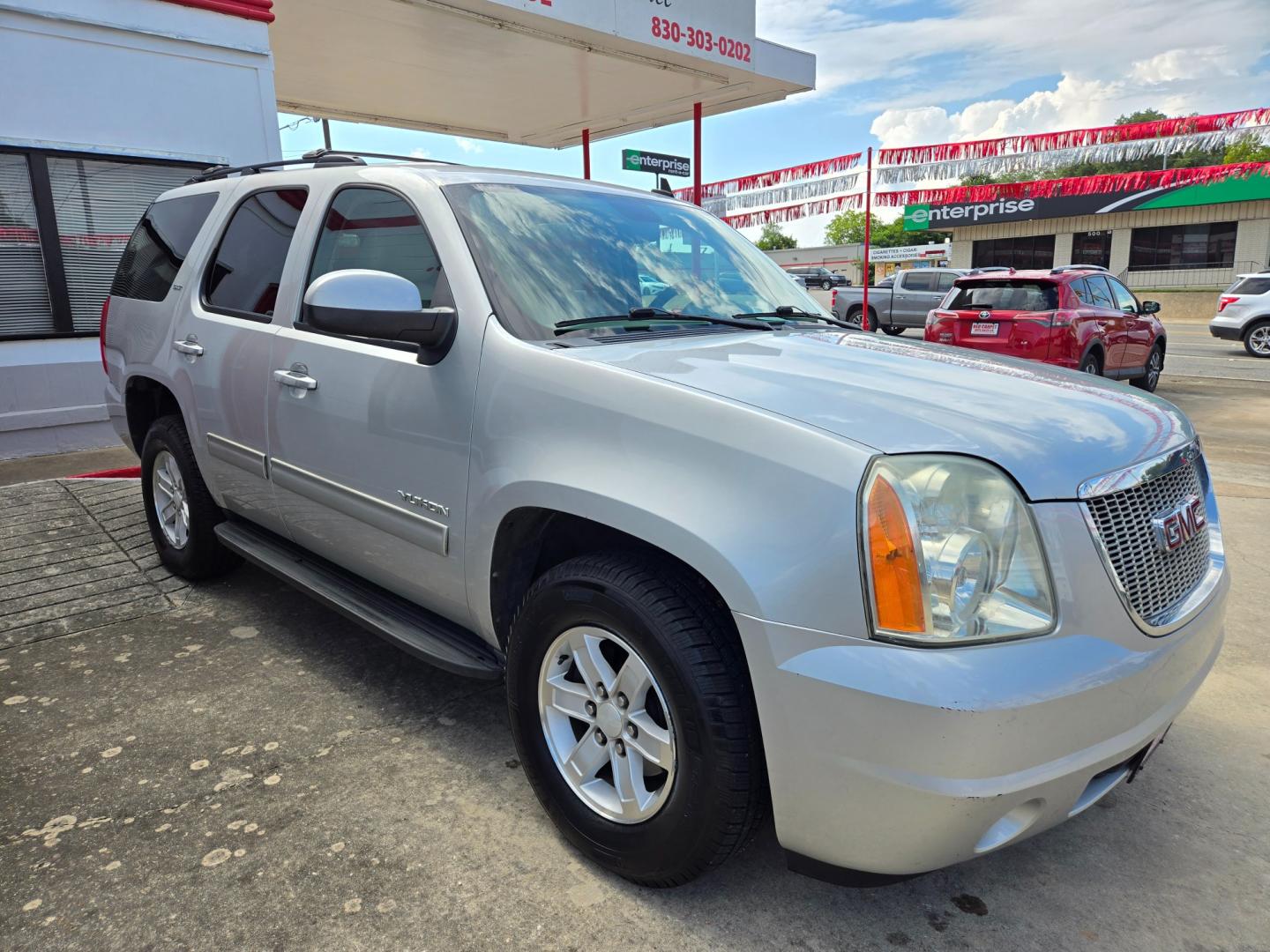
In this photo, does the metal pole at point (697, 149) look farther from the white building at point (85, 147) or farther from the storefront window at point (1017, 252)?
the storefront window at point (1017, 252)

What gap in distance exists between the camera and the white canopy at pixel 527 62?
941cm

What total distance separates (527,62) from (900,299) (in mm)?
14698

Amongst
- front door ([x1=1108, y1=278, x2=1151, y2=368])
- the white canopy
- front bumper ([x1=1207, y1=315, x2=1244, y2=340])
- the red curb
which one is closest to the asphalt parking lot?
the red curb

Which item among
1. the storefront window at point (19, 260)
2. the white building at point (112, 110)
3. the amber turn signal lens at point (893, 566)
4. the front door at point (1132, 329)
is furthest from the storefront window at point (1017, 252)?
the amber turn signal lens at point (893, 566)

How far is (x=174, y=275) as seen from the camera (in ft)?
13.7

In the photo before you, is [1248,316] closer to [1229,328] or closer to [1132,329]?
[1229,328]

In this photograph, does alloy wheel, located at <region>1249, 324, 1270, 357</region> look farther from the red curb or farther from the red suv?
the red curb

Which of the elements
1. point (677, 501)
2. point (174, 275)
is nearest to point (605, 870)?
point (677, 501)

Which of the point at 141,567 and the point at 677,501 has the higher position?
the point at 677,501

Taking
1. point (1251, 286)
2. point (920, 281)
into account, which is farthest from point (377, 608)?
point (920, 281)

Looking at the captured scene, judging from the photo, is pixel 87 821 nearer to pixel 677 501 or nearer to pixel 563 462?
pixel 563 462

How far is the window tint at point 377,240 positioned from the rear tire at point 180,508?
1.37 m

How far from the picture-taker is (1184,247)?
40.5 metres

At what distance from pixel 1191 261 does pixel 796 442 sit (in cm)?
4683
